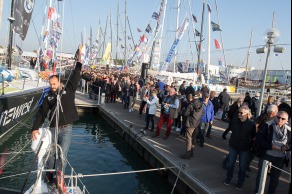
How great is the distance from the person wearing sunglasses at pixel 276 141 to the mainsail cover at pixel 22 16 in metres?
6.65

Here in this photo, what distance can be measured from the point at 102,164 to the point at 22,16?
16.6ft

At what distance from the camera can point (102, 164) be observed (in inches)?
355

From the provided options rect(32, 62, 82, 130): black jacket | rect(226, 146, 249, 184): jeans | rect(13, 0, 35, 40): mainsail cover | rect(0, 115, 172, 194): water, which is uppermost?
rect(13, 0, 35, 40): mainsail cover

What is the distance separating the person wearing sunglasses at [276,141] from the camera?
15.8 feet

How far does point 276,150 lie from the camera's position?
4926 millimetres

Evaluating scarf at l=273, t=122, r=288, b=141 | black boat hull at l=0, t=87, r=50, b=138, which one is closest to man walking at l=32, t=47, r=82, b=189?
black boat hull at l=0, t=87, r=50, b=138

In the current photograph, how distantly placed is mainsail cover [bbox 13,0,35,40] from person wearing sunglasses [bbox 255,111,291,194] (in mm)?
6653

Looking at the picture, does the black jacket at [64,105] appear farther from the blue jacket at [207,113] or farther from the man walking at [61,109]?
the blue jacket at [207,113]

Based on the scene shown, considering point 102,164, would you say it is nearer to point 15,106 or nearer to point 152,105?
point 152,105

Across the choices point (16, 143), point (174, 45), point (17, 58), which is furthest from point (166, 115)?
point (17, 58)

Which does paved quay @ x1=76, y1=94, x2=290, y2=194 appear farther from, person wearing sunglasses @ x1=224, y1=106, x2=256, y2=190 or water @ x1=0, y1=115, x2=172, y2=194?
water @ x1=0, y1=115, x2=172, y2=194

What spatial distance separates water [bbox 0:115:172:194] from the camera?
7.23m

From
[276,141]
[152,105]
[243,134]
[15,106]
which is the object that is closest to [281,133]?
[276,141]

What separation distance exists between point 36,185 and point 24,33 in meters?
5.54
